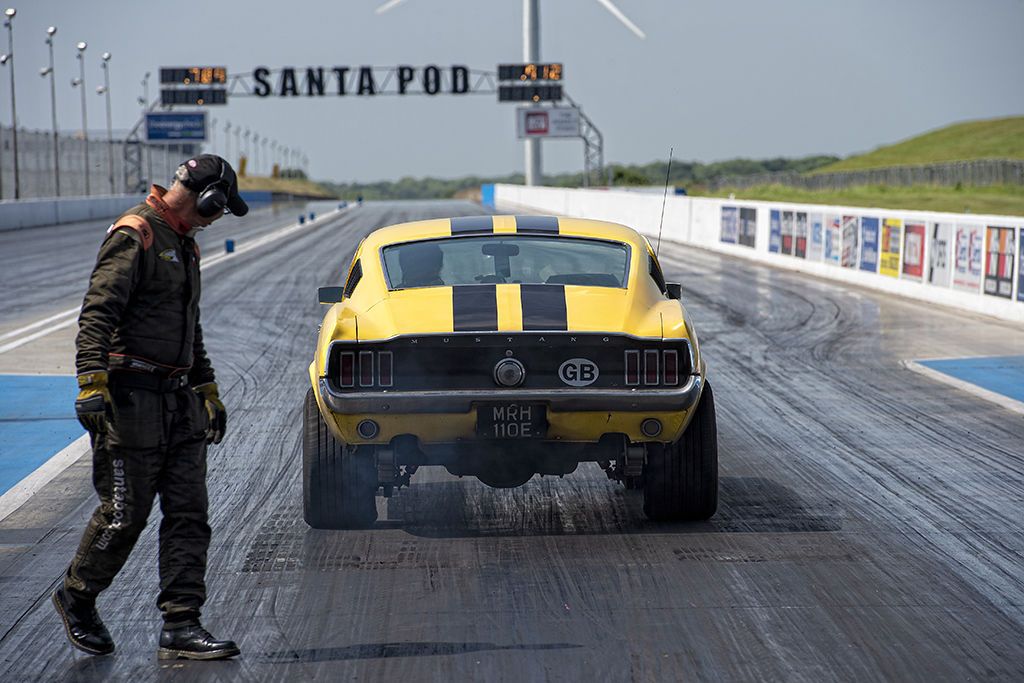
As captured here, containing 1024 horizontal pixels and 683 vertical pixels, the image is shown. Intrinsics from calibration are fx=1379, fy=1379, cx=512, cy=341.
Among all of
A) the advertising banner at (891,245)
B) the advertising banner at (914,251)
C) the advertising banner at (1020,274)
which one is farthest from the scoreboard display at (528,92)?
the advertising banner at (1020,274)

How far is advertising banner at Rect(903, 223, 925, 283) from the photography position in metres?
20.5

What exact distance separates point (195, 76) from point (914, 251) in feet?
238

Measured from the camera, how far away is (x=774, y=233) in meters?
28.4

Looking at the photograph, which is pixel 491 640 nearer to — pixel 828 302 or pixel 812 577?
pixel 812 577

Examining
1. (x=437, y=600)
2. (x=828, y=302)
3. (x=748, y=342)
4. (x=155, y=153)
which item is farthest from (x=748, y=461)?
(x=155, y=153)

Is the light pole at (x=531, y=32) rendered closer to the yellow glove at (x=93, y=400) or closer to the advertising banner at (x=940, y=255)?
the advertising banner at (x=940, y=255)

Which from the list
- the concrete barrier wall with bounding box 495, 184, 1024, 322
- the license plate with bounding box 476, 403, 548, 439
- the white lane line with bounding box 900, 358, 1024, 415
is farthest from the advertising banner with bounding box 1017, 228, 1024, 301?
the license plate with bounding box 476, 403, 548, 439

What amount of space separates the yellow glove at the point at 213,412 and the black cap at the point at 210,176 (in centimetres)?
72

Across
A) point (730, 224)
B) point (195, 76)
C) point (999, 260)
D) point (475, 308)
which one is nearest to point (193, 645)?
point (475, 308)

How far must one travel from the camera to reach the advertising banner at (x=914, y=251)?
20531 mm

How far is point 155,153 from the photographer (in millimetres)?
113688

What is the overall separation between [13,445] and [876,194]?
75.1 meters

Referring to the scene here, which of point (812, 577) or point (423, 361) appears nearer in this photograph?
point (812, 577)

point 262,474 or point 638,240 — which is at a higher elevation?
point 638,240
